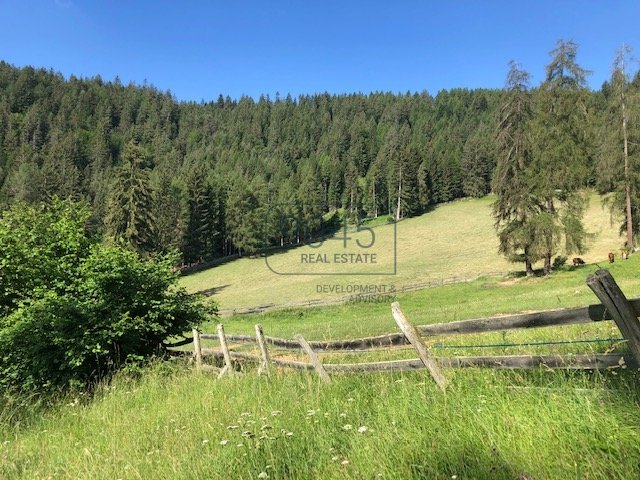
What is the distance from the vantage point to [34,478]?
4477mm

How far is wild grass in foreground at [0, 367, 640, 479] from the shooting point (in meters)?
2.94

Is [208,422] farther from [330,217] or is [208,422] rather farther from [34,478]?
[330,217]

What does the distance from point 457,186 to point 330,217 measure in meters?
35.0

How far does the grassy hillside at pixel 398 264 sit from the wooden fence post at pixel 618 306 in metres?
33.6

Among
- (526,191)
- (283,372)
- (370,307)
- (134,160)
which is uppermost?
(134,160)

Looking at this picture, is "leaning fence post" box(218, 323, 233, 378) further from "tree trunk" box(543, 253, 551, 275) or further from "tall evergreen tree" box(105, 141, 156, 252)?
"tall evergreen tree" box(105, 141, 156, 252)

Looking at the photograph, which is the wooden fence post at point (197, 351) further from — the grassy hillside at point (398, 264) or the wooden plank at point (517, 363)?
the grassy hillside at point (398, 264)

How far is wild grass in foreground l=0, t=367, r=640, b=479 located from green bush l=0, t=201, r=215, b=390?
422 centimetres

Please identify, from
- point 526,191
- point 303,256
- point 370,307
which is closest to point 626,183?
point 526,191

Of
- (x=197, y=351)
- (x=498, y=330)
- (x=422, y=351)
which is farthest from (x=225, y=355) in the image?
(x=498, y=330)

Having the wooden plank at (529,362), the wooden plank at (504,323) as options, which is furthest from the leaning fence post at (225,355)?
the wooden plank at (529,362)

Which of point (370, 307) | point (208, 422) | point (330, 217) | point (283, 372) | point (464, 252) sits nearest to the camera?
point (208, 422)

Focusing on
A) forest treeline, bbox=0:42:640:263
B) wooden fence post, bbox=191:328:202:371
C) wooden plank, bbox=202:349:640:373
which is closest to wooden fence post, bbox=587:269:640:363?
wooden plank, bbox=202:349:640:373

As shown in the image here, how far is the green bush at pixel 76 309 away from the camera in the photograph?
10.1 m
